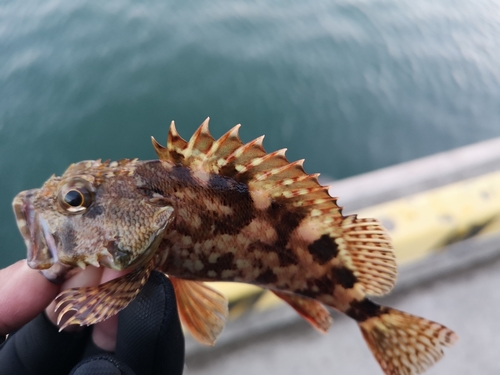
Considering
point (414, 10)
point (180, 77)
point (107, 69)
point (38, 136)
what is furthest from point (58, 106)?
point (414, 10)

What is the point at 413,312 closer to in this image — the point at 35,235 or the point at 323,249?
the point at 323,249

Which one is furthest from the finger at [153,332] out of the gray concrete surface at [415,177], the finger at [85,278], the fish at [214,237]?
the gray concrete surface at [415,177]

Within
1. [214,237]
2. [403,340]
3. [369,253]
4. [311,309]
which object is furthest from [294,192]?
[403,340]

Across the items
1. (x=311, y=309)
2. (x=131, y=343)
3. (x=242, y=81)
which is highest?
(x=131, y=343)

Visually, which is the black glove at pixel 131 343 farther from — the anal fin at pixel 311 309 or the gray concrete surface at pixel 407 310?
the gray concrete surface at pixel 407 310

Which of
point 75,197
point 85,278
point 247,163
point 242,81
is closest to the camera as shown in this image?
point 75,197

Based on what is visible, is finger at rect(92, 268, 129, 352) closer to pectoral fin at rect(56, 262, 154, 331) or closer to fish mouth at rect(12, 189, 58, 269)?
pectoral fin at rect(56, 262, 154, 331)

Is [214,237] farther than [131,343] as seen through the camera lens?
No
